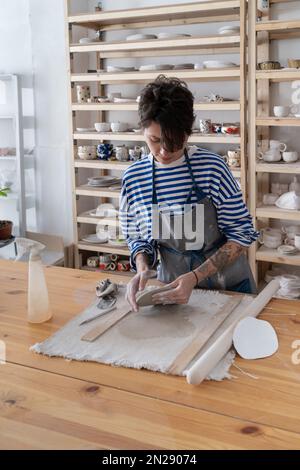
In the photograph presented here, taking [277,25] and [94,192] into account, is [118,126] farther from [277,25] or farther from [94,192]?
[277,25]

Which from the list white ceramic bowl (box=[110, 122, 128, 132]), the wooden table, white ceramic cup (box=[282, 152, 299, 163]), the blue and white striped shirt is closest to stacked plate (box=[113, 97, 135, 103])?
white ceramic bowl (box=[110, 122, 128, 132])

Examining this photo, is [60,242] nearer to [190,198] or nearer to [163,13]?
[163,13]

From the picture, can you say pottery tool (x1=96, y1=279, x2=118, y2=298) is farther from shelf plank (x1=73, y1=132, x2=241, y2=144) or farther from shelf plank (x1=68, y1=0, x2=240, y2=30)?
shelf plank (x1=68, y1=0, x2=240, y2=30)

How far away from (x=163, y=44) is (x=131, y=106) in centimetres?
43

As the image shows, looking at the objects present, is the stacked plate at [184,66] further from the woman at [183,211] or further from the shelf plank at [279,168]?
the woman at [183,211]

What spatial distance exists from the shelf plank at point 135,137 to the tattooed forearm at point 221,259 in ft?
4.86

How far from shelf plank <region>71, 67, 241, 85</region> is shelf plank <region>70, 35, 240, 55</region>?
0.50ft

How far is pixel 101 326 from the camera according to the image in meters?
1.56

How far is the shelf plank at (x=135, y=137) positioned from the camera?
328 centimetres

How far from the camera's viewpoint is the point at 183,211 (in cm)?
198

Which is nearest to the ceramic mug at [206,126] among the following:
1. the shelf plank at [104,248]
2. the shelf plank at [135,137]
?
the shelf plank at [135,137]

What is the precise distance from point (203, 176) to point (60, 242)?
7.23 feet

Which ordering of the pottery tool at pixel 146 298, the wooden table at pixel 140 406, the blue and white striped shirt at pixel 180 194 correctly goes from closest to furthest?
the wooden table at pixel 140 406 < the pottery tool at pixel 146 298 < the blue and white striped shirt at pixel 180 194

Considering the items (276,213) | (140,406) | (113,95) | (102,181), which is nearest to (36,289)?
(140,406)
